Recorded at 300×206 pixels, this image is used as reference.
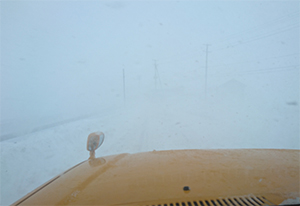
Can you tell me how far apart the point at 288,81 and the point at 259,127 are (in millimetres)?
16939

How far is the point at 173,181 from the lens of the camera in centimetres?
186

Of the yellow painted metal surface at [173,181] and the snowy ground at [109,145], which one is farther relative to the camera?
the snowy ground at [109,145]

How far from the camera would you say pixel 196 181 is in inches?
71.9

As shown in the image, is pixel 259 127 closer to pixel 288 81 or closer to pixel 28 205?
pixel 28 205

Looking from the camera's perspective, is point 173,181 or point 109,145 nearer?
point 173,181

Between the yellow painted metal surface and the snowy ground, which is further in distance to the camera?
the snowy ground

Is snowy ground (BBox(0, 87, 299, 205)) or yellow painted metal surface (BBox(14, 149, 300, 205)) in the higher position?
yellow painted metal surface (BBox(14, 149, 300, 205))

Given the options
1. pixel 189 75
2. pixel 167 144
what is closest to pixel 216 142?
pixel 167 144

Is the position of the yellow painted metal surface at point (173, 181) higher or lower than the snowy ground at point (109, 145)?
higher

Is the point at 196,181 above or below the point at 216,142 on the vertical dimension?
above

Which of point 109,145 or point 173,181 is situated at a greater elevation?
point 173,181

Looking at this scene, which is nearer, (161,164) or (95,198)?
(95,198)

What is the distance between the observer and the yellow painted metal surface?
160 cm

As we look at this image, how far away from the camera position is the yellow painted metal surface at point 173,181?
1.60m
